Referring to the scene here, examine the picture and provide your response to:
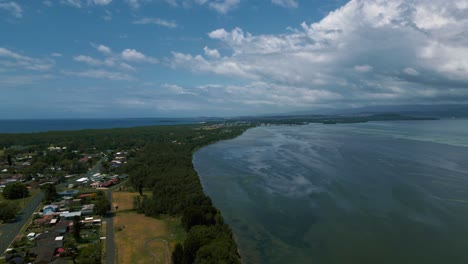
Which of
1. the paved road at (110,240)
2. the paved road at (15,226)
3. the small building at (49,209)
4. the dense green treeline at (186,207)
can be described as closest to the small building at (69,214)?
the small building at (49,209)

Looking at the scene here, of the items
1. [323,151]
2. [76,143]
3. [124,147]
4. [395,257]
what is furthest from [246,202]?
[76,143]

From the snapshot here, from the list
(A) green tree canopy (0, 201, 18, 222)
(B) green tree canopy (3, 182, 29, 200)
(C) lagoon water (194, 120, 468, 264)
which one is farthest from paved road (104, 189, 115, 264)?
(B) green tree canopy (3, 182, 29, 200)

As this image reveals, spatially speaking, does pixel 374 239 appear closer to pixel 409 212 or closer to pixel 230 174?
pixel 409 212

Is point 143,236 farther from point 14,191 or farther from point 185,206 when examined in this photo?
point 14,191

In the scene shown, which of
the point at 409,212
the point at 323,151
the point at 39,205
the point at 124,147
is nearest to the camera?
the point at 409,212

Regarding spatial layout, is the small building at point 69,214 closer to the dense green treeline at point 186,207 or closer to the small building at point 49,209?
the small building at point 49,209

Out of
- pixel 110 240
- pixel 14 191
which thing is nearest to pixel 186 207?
pixel 110 240
